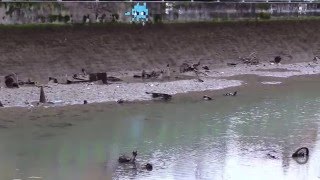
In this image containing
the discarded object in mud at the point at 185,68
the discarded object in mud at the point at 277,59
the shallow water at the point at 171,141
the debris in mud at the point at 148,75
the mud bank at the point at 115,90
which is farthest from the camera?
the discarded object in mud at the point at 277,59

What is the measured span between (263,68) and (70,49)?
1294cm

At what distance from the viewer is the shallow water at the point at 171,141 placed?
682 inches

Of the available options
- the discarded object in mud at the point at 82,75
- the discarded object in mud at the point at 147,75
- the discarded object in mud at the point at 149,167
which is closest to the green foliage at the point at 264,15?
the discarded object in mud at the point at 147,75

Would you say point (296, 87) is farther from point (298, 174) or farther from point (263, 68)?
point (298, 174)

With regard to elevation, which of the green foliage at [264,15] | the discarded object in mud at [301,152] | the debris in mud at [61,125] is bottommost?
the discarded object in mud at [301,152]

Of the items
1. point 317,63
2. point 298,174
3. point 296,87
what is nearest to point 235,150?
point 298,174

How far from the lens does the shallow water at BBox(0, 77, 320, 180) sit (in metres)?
17.3

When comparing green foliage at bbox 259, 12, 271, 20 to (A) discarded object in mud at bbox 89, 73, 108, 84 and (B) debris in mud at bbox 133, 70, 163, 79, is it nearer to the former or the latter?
(B) debris in mud at bbox 133, 70, 163, 79

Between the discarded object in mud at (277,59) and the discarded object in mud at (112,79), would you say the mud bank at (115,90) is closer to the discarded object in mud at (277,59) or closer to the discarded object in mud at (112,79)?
the discarded object in mud at (112,79)

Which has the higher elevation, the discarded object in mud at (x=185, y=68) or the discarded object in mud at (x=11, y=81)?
the discarded object in mud at (x=11, y=81)

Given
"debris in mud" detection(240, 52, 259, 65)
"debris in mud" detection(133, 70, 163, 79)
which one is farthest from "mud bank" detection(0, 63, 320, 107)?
"debris in mud" detection(240, 52, 259, 65)

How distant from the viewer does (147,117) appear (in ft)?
81.3

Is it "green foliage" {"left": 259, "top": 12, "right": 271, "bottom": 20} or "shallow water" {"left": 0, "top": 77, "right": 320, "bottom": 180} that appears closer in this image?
"shallow water" {"left": 0, "top": 77, "right": 320, "bottom": 180}

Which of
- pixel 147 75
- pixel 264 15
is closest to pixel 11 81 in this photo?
pixel 147 75
